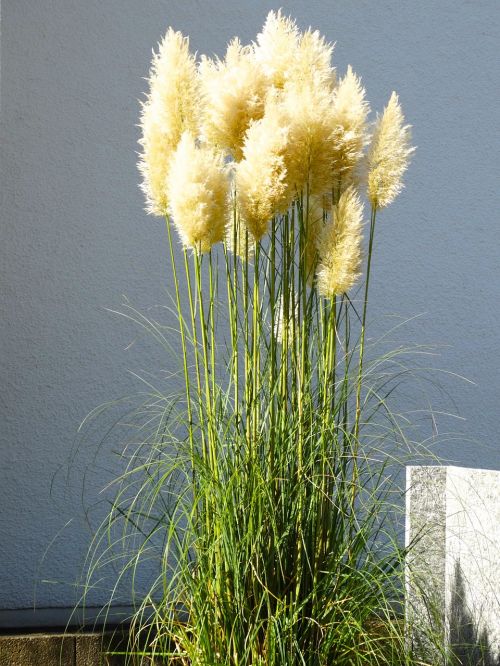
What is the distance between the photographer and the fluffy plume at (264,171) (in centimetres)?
231

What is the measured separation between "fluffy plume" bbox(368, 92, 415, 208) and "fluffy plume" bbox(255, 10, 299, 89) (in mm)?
265

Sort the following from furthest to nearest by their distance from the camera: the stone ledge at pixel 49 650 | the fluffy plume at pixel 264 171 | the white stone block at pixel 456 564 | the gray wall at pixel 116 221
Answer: the gray wall at pixel 116 221, the stone ledge at pixel 49 650, the white stone block at pixel 456 564, the fluffy plume at pixel 264 171

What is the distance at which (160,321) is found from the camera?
15.1 ft

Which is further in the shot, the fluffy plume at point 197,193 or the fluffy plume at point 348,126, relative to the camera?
the fluffy plume at point 348,126

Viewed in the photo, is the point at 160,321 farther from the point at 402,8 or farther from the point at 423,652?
the point at 423,652

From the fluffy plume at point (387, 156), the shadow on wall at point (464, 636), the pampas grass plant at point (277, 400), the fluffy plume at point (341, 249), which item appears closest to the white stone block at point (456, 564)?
the shadow on wall at point (464, 636)

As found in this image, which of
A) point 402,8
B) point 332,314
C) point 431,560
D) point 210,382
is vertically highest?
point 402,8

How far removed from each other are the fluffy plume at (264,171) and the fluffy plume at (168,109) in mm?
173

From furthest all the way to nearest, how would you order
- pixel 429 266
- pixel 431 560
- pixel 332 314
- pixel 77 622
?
1. pixel 429 266
2. pixel 77 622
3. pixel 431 560
4. pixel 332 314

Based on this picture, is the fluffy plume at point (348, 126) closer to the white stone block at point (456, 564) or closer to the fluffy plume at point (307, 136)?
the fluffy plume at point (307, 136)

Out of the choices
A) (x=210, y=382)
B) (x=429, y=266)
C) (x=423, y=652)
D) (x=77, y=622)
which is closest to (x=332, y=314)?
(x=210, y=382)

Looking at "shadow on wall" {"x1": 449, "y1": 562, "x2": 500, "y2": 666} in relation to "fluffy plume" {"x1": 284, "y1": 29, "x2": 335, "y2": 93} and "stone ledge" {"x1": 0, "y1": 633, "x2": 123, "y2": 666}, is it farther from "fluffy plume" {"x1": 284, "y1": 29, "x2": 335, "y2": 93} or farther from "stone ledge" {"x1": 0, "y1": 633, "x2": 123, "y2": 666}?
"fluffy plume" {"x1": 284, "y1": 29, "x2": 335, "y2": 93}

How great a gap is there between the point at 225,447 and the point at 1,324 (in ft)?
7.19

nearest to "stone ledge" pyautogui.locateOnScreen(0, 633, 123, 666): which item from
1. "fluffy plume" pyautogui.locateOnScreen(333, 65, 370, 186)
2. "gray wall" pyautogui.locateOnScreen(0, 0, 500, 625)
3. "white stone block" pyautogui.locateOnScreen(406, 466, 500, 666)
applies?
"gray wall" pyautogui.locateOnScreen(0, 0, 500, 625)
